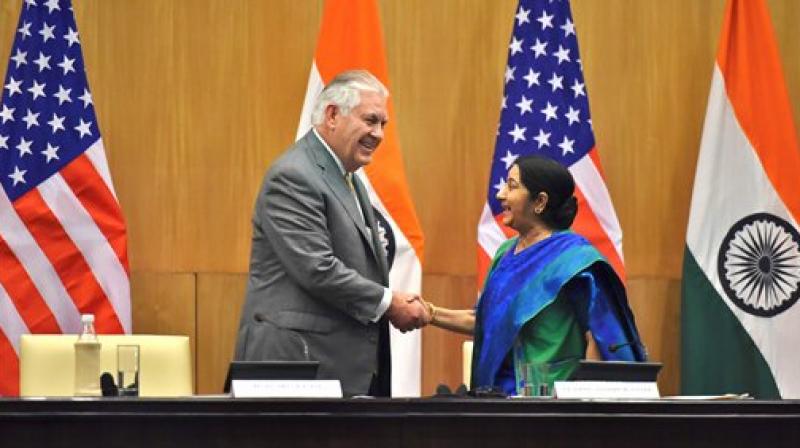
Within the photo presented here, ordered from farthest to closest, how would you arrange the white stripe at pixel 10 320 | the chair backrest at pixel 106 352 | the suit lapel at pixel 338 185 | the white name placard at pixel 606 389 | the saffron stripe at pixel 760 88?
the saffron stripe at pixel 760 88 → the white stripe at pixel 10 320 → the chair backrest at pixel 106 352 → the suit lapel at pixel 338 185 → the white name placard at pixel 606 389

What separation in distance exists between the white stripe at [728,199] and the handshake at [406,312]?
2.08m

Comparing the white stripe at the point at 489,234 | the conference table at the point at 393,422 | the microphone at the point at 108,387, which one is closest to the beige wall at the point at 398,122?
the white stripe at the point at 489,234

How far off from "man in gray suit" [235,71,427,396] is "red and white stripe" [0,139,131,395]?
128 centimetres

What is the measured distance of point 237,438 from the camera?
283cm

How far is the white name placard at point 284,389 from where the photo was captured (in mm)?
3043

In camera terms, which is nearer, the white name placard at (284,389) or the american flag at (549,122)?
the white name placard at (284,389)

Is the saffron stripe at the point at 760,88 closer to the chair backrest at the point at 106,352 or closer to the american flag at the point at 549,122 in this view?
the american flag at the point at 549,122

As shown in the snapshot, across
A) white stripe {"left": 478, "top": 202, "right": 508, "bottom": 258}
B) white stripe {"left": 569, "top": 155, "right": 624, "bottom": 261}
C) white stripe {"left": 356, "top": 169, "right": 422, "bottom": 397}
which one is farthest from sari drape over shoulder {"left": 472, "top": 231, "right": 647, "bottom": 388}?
white stripe {"left": 569, "top": 155, "right": 624, "bottom": 261}

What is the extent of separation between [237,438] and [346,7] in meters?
3.55

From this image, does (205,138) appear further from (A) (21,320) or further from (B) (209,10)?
(A) (21,320)

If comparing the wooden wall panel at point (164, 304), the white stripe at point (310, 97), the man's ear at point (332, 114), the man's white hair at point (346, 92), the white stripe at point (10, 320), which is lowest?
the white stripe at point (10, 320)

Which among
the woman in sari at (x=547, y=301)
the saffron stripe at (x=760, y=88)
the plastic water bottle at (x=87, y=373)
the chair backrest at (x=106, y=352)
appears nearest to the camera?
the plastic water bottle at (x=87, y=373)

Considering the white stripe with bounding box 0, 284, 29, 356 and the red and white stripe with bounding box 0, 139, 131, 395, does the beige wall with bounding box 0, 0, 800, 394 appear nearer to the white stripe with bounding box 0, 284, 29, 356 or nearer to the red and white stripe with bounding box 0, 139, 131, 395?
the red and white stripe with bounding box 0, 139, 131, 395

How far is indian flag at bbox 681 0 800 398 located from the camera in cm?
630
